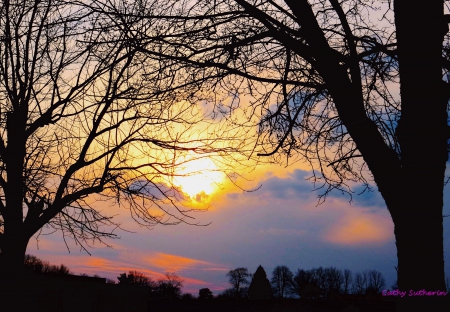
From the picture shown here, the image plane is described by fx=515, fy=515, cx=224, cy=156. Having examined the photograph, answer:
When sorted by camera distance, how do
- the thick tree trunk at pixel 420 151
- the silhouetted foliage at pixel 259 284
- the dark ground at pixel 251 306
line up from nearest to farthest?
1. the thick tree trunk at pixel 420 151
2. the dark ground at pixel 251 306
3. the silhouetted foliage at pixel 259 284

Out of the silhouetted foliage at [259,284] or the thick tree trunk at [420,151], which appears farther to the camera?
the silhouetted foliage at [259,284]

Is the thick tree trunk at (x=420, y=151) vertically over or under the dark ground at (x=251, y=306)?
over

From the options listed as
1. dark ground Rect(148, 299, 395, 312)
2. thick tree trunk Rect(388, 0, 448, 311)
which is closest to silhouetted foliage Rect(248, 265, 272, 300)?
dark ground Rect(148, 299, 395, 312)

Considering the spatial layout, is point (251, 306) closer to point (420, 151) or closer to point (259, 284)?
point (420, 151)

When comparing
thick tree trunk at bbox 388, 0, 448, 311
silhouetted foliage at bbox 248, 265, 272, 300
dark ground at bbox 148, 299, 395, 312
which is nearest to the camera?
thick tree trunk at bbox 388, 0, 448, 311

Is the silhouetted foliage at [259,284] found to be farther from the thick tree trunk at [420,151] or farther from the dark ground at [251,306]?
the thick tree trunk at [420,151]

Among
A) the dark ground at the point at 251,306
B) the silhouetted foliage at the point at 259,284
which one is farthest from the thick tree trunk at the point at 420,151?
the silhouetted foliage at the point at 259,284

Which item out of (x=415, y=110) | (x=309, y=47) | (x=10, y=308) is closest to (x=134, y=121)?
(x=10, y=308)

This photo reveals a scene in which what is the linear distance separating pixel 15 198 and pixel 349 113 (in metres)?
6.92

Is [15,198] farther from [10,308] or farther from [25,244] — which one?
[10,308]

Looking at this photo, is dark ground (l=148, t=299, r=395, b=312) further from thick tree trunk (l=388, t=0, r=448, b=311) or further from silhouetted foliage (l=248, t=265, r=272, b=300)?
silhouetted foliage (l=248, t=265, r=272, b=300)

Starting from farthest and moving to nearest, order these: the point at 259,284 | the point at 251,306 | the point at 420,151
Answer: the point at 259,284, the point at 251,306, the point at 420,151

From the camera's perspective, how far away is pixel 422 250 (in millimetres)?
4477

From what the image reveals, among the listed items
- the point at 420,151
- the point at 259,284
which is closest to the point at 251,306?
the point at 420,151
